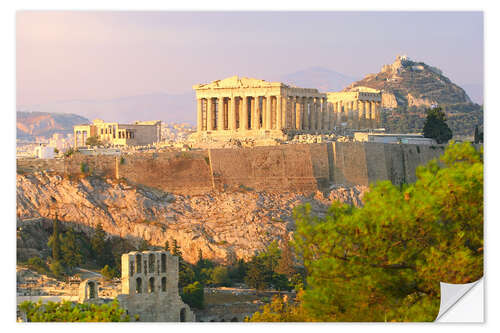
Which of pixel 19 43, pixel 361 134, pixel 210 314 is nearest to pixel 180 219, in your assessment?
pixel 210 314

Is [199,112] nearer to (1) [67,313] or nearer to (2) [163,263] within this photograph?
(2) [163,263]

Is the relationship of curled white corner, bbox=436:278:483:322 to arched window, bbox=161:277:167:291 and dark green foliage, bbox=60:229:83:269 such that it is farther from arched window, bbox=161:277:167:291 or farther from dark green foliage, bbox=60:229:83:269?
dark green foliage, bbox=60:229:83:269

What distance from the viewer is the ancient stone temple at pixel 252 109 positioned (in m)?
46.4

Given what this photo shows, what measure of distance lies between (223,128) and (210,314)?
18.6 m

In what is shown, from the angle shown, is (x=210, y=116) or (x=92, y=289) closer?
(x=92, y=289)

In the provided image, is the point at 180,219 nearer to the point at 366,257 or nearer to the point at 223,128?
the point at 223,128

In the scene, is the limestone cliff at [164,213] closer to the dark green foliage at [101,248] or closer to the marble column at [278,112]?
the dark green foliage at [101,248]

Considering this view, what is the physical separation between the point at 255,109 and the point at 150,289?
2078 centimetres

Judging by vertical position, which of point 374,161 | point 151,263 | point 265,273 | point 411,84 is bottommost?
point 265,273

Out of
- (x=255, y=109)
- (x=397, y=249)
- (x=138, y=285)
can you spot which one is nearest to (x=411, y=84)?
(x=255, y=109)

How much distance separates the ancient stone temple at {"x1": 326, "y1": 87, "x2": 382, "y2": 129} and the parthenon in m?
2.66

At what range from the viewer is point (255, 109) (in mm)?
46938

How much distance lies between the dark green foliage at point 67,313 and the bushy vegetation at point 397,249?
15.1 feet

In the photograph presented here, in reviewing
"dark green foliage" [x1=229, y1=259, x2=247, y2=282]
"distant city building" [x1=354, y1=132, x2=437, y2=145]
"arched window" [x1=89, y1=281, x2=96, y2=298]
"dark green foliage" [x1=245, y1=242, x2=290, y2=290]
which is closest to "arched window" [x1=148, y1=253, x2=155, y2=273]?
"arched window" [x1=89, y1=281, x2=96, y2=298]
